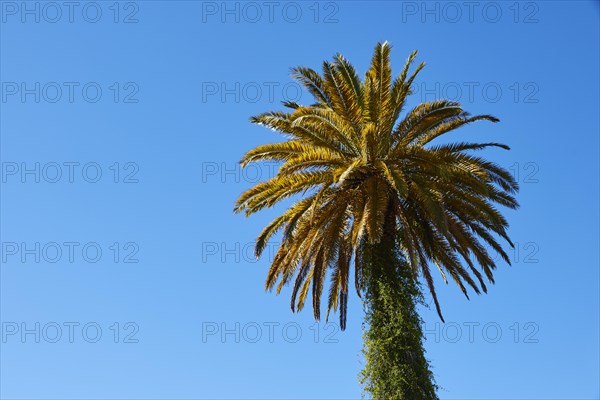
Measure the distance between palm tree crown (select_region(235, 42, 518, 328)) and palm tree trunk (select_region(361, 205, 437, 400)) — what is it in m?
0.48

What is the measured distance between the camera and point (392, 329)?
22.9 meters

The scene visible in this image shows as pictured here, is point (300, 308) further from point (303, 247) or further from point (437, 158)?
point (437, 158)

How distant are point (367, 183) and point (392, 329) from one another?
3885 millimetres

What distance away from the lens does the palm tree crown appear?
2303 cm

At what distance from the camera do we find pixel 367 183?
23391 millimetres

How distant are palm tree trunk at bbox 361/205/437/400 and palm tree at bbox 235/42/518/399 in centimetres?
3

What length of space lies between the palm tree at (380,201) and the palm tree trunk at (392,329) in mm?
27

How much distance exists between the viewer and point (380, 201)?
900 inches

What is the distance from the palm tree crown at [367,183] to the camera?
23031 mm

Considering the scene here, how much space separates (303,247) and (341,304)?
223 centimetres

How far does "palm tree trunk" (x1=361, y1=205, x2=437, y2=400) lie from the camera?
73.4ft

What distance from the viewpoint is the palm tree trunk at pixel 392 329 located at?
73.4 feet

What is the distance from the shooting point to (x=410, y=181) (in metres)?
23.2

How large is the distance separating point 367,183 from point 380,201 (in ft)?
2.54
